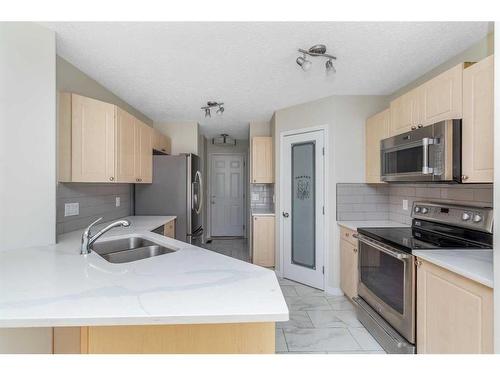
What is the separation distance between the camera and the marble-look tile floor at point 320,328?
194 centimetres

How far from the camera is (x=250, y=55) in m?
2.00

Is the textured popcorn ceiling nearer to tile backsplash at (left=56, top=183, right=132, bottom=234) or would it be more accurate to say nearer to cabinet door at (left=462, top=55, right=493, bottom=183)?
cabinet door at (left=462, top=55, right=493, bottom=183)

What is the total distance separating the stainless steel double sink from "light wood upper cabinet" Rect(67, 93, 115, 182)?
0.55 metres

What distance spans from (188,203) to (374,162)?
226 centimetres

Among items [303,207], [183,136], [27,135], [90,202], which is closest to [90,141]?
[27,135]

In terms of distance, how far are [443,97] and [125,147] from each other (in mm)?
2596

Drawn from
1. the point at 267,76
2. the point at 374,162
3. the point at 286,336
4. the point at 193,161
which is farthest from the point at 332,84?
the point at 286,336

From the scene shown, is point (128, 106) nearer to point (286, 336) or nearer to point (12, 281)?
point (12, 281)

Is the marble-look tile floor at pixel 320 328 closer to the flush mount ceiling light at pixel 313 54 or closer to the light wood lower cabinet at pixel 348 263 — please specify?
the light wood lower cabinet at pixel 348 263

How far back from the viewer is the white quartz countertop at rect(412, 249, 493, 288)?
118 cm

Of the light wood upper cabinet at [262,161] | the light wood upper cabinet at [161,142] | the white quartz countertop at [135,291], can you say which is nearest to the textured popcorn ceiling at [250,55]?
the light wood upper cabinet at [161,142]
